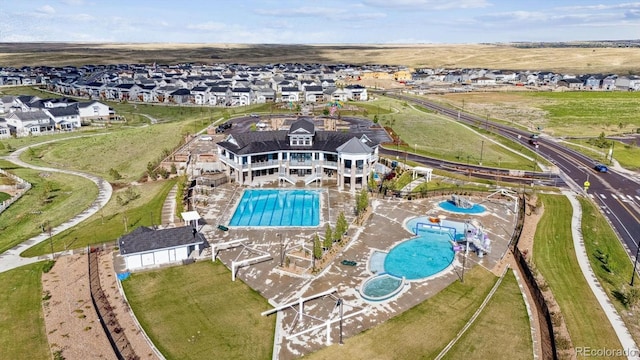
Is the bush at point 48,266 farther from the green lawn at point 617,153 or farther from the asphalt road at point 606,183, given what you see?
the green lawn at point 617,153

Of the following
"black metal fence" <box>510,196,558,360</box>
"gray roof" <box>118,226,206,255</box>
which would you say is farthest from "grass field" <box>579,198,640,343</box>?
"gray roof" <box>118,226,206,255</box>

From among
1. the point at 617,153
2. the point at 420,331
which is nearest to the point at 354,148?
the point at 420,331

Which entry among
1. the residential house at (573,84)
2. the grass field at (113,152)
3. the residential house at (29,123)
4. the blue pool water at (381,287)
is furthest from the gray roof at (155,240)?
the residential house at (573,84)

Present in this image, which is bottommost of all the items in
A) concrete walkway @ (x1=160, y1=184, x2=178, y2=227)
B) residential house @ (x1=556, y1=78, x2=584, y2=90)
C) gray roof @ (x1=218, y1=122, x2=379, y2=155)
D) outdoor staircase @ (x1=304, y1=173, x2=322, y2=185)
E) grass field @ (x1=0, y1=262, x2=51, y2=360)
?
grass field @ (x1=0, y1=262, x2=51, y2=360)

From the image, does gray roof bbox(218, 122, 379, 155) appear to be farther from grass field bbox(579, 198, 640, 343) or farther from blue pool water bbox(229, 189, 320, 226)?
grass field bbox(579, 198, 640, 343)

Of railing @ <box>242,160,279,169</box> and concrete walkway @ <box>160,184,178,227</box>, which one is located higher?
railing @ <box>242,160,279,169</box>
